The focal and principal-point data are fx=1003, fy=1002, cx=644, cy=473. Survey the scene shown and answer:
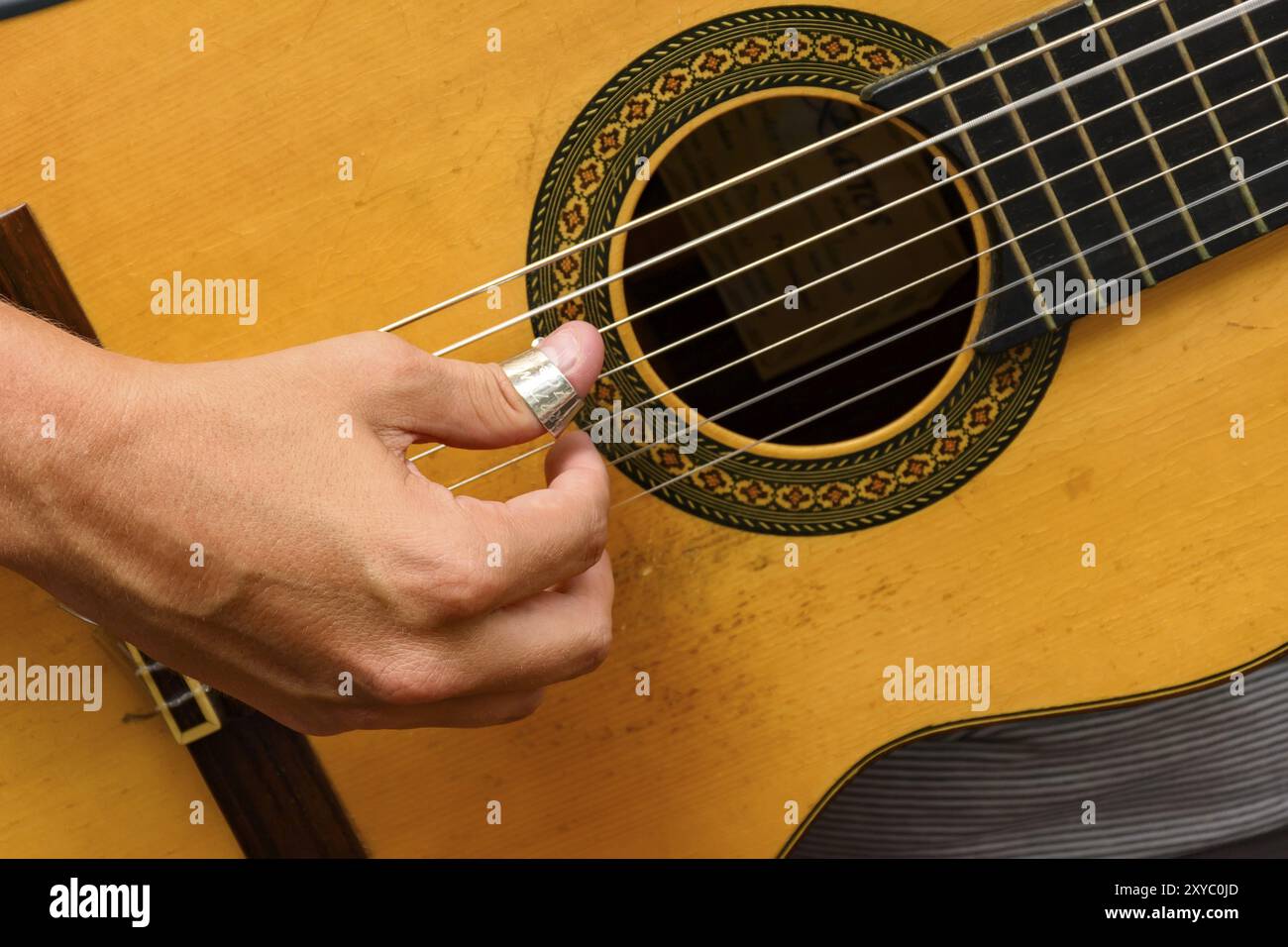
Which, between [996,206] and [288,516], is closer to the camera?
[288,516]

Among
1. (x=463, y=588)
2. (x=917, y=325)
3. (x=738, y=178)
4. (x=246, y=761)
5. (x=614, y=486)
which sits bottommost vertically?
(x=246, y=761)

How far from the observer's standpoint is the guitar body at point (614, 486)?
2.75 feet

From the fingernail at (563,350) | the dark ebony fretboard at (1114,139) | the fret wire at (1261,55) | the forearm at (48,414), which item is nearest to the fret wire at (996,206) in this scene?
the dark ebony fretboard at (1114,139)

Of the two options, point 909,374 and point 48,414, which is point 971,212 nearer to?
point 909,374

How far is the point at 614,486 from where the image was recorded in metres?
0.90

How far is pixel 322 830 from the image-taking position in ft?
3.01

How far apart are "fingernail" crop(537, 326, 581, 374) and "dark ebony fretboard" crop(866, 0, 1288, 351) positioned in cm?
34

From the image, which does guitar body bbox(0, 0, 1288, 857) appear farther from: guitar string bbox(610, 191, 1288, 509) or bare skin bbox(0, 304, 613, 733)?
bare skin bbox(0, 304, 613, 733)

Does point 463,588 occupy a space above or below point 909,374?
below

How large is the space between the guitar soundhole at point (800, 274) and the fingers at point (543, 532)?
22 cm

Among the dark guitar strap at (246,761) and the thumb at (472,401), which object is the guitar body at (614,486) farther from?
the thumb at (472,401)

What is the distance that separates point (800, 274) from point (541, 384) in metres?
0.32

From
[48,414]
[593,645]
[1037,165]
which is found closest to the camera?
[48,414]

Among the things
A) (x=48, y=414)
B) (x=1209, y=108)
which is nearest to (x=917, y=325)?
(x=1209, y=108)
